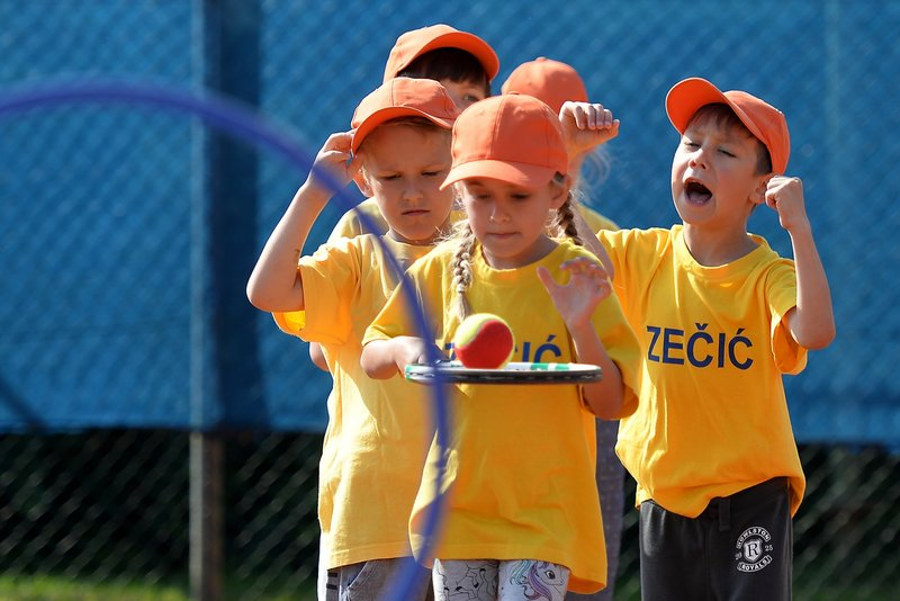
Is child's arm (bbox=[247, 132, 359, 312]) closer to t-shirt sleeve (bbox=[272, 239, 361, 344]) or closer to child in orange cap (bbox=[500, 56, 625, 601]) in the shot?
t-shirt sleeve (bbox=[272, 239, 361, 344])

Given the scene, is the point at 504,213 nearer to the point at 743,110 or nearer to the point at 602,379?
the point at 602,379

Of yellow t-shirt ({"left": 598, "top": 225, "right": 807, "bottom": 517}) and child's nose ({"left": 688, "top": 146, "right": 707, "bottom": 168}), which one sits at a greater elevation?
child's nose ({"left": 688, "top": 146, "right": 707, "bottom": 168})

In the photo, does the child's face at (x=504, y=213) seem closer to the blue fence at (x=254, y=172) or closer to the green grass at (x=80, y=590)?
the blue fence at (x=254, y=172)

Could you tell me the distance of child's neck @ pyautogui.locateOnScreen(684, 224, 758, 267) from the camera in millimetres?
3326

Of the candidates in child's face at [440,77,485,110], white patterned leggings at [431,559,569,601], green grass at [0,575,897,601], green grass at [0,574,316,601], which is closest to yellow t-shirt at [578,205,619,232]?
child's face at [440,77,485,110]

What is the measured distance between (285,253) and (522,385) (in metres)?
0.60

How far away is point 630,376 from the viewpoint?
2820 millimetres

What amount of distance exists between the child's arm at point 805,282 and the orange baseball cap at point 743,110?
0.69 ft

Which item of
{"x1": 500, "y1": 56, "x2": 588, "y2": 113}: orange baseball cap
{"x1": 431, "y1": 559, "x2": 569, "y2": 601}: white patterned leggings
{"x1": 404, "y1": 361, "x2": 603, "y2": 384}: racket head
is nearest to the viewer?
{"x1": 404, "y1": 361, "x2": 603, "y2": 384}: racket head

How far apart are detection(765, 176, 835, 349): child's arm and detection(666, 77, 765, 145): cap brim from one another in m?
0.23

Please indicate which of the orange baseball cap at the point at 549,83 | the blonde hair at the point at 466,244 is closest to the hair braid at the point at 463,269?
the blonde hair at the point at 466,244

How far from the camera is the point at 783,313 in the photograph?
3.11 meters

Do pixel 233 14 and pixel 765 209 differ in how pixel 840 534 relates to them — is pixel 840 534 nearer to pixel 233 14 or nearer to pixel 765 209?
pixel 765 209

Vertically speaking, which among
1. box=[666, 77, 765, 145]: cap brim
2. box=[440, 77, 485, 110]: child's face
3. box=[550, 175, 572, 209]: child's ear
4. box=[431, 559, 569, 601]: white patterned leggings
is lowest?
box=[431, 559, 569, 601]: white patterned leggings
